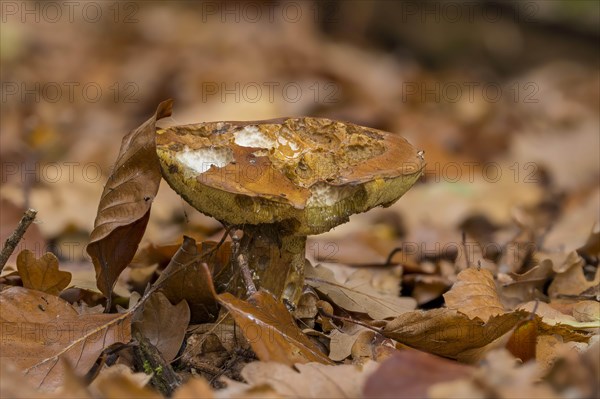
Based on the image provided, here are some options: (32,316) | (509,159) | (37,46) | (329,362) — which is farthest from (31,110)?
(329,362)

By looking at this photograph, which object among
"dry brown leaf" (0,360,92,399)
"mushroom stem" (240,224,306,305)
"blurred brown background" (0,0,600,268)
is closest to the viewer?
"dry brown leaf" (0,360,92,399)

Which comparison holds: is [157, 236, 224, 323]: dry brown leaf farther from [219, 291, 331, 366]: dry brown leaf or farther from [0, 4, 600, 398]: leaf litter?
[219, 291, 331, 366]: dry brown leaf

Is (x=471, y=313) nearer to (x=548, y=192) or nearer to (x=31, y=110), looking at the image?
(x=548, y=192)

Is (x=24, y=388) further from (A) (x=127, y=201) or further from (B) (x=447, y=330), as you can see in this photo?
(B) (x=447, y=330)

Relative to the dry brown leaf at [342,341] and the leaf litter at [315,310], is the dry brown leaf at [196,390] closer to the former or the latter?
the leaf litter at [315,310]

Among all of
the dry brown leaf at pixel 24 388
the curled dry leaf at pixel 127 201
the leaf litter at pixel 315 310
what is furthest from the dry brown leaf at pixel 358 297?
the dry brown leaf at pixel 24 388

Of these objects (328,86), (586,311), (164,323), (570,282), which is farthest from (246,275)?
(328,86)

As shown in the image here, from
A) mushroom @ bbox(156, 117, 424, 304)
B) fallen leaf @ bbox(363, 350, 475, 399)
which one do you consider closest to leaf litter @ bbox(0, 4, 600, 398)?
fallen leaf @ bbox(363, 350, 475, 399)
